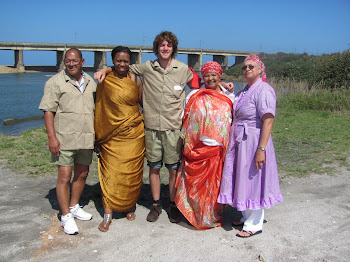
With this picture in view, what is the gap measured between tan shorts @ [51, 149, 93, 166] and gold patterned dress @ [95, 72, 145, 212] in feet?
0.53

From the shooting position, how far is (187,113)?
3.63 metres

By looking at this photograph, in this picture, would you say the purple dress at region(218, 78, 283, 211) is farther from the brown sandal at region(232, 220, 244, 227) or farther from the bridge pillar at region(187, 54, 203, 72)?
the bridge pillar at region(187, 54, 203, 72)

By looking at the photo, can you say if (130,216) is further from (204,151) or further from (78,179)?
(204,151)

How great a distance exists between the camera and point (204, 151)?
351 cm

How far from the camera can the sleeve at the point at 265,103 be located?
321 centimetres

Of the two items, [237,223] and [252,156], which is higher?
[252,156]

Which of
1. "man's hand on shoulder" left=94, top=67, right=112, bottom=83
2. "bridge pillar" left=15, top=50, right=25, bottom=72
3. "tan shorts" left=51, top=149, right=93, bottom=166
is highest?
"bridge pillar" left=15, top=50, right=25, bottom=72

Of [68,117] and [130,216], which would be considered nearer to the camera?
[68,117]

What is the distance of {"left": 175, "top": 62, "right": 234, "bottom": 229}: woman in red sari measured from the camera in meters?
3.51

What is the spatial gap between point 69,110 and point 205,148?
56.1 inches

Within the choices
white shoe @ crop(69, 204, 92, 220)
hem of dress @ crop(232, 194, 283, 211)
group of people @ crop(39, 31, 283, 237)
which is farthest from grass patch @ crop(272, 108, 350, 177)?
white shoe @ crop(69, 204, 92, 220)

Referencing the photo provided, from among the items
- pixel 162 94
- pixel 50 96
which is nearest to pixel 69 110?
pixel 50 96

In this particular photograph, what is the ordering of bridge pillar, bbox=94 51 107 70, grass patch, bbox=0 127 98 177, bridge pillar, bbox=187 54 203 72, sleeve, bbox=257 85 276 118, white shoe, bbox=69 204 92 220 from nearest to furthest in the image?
sleeve, bbox=257 85 276 118 < white shoe, bbox=69 204 92 220 < grass patch, bbox=0 127 98 177 < bridge pillar, bbox=94 51 107 70 < bridge pillar, bbox=187 54 203 72

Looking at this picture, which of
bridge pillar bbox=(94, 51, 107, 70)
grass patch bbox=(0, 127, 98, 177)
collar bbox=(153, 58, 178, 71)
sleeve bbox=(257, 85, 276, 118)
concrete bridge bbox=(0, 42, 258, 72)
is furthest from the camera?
bridge pillar bbox=(94, 51, 107, 70)
